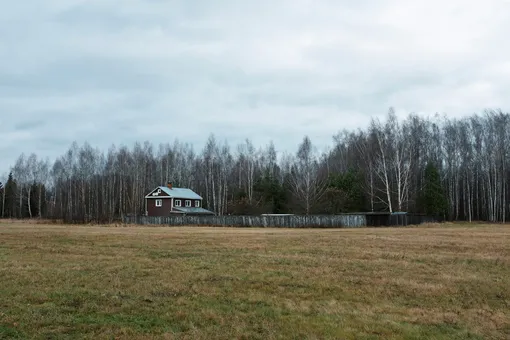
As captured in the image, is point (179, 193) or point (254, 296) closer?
point (254, 296)

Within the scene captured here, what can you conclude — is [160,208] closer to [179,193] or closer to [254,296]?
[179,193]

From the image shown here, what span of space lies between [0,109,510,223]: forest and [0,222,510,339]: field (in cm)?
4481

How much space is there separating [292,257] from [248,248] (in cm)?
444

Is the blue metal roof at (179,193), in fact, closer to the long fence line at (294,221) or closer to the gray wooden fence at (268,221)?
the gray wooden fence at (268,221)

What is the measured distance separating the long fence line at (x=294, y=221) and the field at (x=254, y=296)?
3386cm

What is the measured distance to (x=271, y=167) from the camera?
338ft

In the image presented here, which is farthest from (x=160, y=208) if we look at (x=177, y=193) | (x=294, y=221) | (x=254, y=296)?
(x=254, y=296)

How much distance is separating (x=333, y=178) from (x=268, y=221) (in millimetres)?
19121

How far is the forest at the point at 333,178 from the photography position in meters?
68.6

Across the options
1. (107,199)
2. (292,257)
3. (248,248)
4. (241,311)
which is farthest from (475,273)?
(107,199)

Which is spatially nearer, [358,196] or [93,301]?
[93,301]

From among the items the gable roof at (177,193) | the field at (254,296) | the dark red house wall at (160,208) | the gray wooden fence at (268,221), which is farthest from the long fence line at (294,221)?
the field at (254,296)

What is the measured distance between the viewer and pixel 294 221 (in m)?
54.9

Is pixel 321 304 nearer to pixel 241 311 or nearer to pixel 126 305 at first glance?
pixel 241 311
